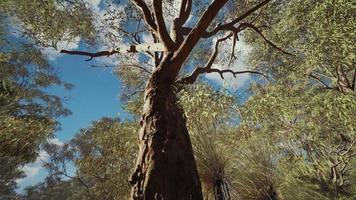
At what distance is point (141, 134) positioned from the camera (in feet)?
11.9

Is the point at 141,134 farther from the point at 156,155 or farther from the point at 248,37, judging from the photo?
the point at 248,37

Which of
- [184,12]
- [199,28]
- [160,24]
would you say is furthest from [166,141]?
[184,12]

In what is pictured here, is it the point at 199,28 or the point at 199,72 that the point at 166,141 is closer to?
the point at 199,28

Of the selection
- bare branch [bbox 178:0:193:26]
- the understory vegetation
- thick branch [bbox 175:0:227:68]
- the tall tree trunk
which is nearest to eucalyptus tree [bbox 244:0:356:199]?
the understory vegetation

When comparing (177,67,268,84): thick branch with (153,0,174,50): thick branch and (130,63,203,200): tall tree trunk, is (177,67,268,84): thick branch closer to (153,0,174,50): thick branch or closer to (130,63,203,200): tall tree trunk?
(153,0,174,50): thick branch

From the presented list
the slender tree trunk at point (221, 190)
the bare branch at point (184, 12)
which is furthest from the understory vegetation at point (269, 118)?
the bare branch at point (184, 12)

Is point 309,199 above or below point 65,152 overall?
below

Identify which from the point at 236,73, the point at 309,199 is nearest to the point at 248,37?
the point at 236,73

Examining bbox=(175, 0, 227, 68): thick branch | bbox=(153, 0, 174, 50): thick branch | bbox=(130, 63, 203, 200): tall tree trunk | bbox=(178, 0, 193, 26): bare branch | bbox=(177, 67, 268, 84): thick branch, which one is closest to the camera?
bbox=(130, 63, 203, 200): tall tree trunk

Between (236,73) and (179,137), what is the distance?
185 inches

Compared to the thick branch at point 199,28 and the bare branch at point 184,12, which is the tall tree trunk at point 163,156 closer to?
the thick branch at point 199,28

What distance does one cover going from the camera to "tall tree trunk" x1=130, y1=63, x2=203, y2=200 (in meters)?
3.12

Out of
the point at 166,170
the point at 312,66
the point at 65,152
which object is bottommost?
the point at 166,170

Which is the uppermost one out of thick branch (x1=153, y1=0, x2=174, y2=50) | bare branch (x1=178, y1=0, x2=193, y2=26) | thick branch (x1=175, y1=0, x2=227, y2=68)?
bare branch (x1=178, y1=0, x2=193, y2=26)
